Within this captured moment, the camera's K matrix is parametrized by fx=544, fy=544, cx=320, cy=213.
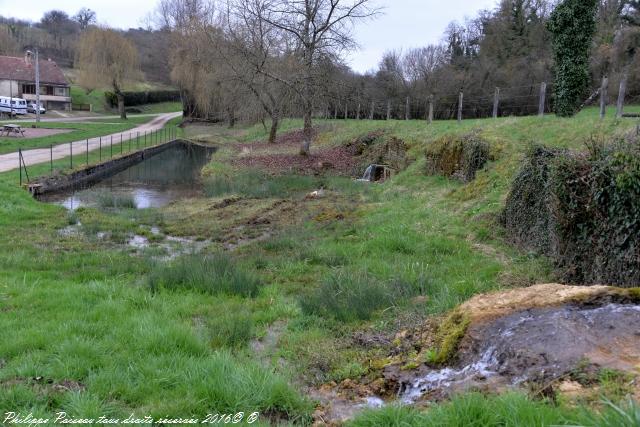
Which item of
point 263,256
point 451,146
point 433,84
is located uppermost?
point 433,84

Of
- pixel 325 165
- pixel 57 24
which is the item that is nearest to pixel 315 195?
pixel 325 165

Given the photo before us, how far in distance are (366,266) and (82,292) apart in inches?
149

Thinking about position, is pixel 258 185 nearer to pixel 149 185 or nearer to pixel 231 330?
pixel 149 185

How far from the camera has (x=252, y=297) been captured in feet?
22.9

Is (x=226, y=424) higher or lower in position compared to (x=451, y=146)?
lower

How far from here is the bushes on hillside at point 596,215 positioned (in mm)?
5465

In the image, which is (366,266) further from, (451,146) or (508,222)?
(451,146)

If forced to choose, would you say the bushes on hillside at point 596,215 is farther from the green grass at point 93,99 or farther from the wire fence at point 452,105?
the green grass at point 93,99

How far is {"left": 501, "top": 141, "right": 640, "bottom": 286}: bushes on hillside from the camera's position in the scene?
5.46 m

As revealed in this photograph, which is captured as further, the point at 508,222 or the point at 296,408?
the point at 508,222

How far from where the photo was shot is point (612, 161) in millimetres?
5750

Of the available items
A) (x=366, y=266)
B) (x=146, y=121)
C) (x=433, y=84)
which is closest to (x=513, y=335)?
(x=366, y=266)

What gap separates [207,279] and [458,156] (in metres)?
9.98

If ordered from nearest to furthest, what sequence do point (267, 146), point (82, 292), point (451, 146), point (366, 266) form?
point (82, 292), point (366, 266), point (451, 146), point (267, 146)
